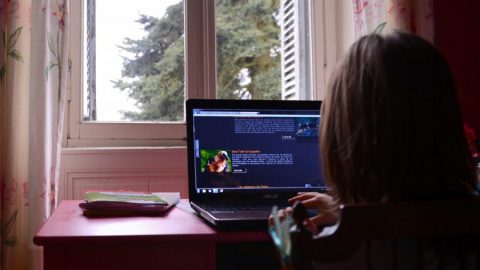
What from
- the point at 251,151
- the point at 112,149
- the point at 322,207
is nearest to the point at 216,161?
the point at 251,151

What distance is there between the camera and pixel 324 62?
6.29 feet

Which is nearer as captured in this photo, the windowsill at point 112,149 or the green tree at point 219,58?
the windowsill at point 112,149

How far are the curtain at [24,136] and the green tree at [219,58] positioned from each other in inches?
16.7

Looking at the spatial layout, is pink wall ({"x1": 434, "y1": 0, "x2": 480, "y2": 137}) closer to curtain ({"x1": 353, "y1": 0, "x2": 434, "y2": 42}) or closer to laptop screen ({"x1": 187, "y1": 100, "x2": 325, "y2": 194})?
curtain ({"x1": 353, "y1": 0, "x2": 434, "y2": 42})

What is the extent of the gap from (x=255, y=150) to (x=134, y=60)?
0.79 m

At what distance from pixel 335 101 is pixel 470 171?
0.69 feet

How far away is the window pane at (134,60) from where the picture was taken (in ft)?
5.76

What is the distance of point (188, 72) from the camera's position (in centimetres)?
178

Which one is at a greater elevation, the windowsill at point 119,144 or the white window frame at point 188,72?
the white window frame at point 188,72

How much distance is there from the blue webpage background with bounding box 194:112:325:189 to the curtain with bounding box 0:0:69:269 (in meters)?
0.51

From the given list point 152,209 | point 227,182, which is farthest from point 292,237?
point 227,182

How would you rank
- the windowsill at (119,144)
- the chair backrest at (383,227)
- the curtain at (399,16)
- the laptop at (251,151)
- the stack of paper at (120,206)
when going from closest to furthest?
the chair backrest at (383,227), the stack of paper at (120,206), the laptop at (251,151), the curtain at (399,16), the windowsill at (119,144)

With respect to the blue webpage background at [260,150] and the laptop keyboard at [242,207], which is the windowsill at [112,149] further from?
the laptop keyboard at [242,207]

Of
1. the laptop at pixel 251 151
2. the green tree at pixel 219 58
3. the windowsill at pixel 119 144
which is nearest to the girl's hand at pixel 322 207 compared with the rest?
the laptop at pixel 251 151
